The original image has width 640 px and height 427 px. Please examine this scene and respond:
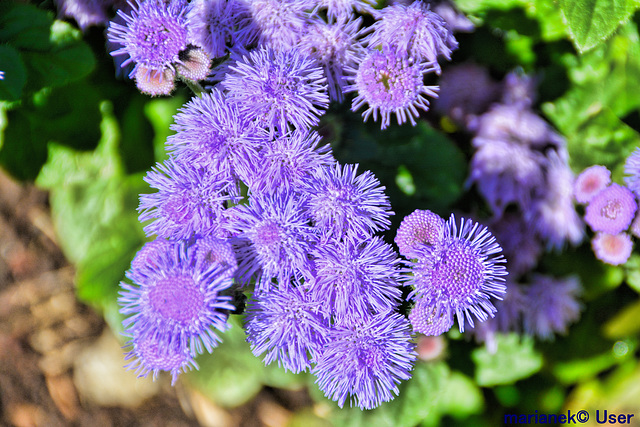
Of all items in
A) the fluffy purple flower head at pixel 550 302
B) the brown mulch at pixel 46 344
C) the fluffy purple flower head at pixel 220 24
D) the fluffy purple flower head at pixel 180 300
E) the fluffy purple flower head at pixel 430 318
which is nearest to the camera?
the fluffy purple flower head at pixel 180 300

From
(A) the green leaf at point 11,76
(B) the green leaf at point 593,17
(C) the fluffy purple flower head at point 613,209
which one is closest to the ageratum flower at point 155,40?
(A) the green leaf at point 11,76

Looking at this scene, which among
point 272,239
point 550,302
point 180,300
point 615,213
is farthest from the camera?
point 550,302

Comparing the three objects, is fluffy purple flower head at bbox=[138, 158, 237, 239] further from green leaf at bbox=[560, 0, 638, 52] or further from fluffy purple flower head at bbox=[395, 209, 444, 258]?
green leaf at bbox=[560, 0, 638, 52]

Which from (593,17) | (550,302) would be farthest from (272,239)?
(550,302)

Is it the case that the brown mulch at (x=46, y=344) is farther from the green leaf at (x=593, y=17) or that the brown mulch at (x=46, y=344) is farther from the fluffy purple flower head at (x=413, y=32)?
the green leaf at (x=593, y=17)

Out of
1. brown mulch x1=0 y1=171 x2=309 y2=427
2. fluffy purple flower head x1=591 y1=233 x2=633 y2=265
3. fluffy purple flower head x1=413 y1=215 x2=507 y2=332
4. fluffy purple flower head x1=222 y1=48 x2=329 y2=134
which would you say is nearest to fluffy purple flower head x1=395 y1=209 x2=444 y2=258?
fluffy purple flower head x1=413 y1=215 x2=507 y2=332

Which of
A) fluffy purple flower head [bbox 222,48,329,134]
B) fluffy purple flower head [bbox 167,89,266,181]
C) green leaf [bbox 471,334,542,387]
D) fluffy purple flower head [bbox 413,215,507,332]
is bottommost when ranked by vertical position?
green leaf [bbox 471,334,542,387]

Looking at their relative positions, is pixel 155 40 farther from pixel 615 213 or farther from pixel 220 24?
pixel 615 213
